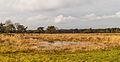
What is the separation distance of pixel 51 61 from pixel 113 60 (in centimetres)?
534

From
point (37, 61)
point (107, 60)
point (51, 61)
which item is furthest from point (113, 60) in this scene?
point (37, 61)

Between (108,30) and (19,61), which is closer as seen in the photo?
(19,61)

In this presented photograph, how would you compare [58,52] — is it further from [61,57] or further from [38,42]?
[38,42]

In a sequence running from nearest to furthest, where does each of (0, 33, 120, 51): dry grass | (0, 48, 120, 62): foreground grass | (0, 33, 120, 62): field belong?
(0, 48, 120, 62): foreground grass → (0, 33, 120, 62): field → (0, 33, 120, 51): dry grass

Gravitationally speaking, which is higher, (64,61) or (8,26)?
(8,26)

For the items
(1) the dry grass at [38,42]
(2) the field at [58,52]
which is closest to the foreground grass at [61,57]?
(2) the field at [58,52]

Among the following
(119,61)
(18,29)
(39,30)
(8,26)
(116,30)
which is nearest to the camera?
(119,61)

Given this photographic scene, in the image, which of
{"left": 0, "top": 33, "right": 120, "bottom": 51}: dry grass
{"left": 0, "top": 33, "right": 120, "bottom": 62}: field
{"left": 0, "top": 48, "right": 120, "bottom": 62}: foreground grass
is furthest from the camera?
{"left": 0, "top": 33, "right": 120, "bottom": 51}: dry grass

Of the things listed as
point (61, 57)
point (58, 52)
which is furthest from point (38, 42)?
point (61, 57)

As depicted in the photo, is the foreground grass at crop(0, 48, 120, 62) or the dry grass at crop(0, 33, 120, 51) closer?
the foreground grass at crop(0, 48, 120, 62)

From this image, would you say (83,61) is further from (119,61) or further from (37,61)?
(37,61)

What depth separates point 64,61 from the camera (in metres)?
10.9

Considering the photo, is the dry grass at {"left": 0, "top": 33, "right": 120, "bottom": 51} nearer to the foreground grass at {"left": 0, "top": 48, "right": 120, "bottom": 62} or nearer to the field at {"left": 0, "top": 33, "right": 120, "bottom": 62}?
the field at {"left": 0, "top": 33, "right": 120, "bottom": 62}

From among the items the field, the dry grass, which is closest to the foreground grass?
the field
